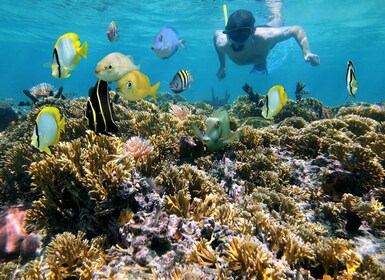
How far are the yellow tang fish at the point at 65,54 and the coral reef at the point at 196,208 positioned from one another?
3.14 feet

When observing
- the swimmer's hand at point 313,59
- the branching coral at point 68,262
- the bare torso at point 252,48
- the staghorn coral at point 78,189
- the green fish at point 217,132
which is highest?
the bare torso at point 252,48

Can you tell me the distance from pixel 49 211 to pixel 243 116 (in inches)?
302

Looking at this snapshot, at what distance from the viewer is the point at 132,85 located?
3457mm

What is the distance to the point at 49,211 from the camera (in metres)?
3.32

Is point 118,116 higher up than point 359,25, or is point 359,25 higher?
point 359,25

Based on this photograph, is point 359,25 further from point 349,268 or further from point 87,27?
point 349,268

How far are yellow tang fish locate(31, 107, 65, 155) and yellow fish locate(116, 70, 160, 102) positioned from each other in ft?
3.05

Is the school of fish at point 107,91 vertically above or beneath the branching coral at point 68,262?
above

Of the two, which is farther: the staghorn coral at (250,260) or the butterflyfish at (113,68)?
the butterflyfish at (113,68)

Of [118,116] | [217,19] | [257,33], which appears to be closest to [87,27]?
[217,19]

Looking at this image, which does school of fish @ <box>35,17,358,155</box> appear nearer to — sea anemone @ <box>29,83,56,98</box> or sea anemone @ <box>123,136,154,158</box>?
sea anemone @ <box>123,136,154,158</box>

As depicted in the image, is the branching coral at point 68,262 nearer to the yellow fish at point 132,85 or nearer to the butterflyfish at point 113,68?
the yellow fish at point 132,85

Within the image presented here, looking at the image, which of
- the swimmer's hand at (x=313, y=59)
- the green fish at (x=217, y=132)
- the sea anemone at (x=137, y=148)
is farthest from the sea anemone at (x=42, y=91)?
the swimmer's hand at (x=313, y=59)

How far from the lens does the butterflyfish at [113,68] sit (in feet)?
10.6
